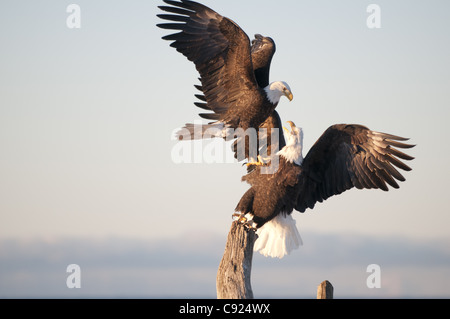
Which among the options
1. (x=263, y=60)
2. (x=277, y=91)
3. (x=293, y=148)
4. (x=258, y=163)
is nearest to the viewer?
(x=293, y=148)

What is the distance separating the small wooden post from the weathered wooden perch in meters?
0.63

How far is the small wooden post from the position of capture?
18.2 ft

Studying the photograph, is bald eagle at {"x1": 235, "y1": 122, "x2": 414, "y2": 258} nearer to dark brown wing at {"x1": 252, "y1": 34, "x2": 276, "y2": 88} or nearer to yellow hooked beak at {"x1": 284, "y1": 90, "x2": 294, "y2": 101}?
yellow hooked beak at {"x1": 284, "y1": 90, "x2": 294, "y2": 101}

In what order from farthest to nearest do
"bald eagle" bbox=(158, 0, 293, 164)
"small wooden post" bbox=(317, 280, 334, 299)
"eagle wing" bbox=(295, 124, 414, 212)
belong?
1. "bald eagle" bbox=(158, 0, 293, 164)
2. "eagle wing" bbox=(295, 124, 414, 212)
3. "small wooden post" bbox=(317, 280, 334, 299)

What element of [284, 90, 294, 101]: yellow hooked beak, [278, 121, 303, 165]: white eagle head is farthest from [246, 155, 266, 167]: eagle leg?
[284, 90, 294, 101]: yellow hooked beak

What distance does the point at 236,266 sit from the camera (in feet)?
17.9

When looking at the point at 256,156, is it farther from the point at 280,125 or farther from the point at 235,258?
the point at 235,258

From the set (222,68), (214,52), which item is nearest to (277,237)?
(222,68)

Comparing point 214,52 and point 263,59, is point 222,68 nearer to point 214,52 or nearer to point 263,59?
point 214,52

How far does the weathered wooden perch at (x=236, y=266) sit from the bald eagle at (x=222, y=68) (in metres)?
1.37

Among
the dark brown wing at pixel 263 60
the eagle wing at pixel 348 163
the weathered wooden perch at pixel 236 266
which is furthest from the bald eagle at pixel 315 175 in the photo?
the dark brown wing at pixel 263 60

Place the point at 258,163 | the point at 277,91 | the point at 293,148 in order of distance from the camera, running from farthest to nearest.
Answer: the point at 277,91, the point at 258,163, the point at 293,148

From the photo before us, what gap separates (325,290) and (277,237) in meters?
0.95

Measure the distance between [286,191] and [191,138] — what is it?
1459 mm
